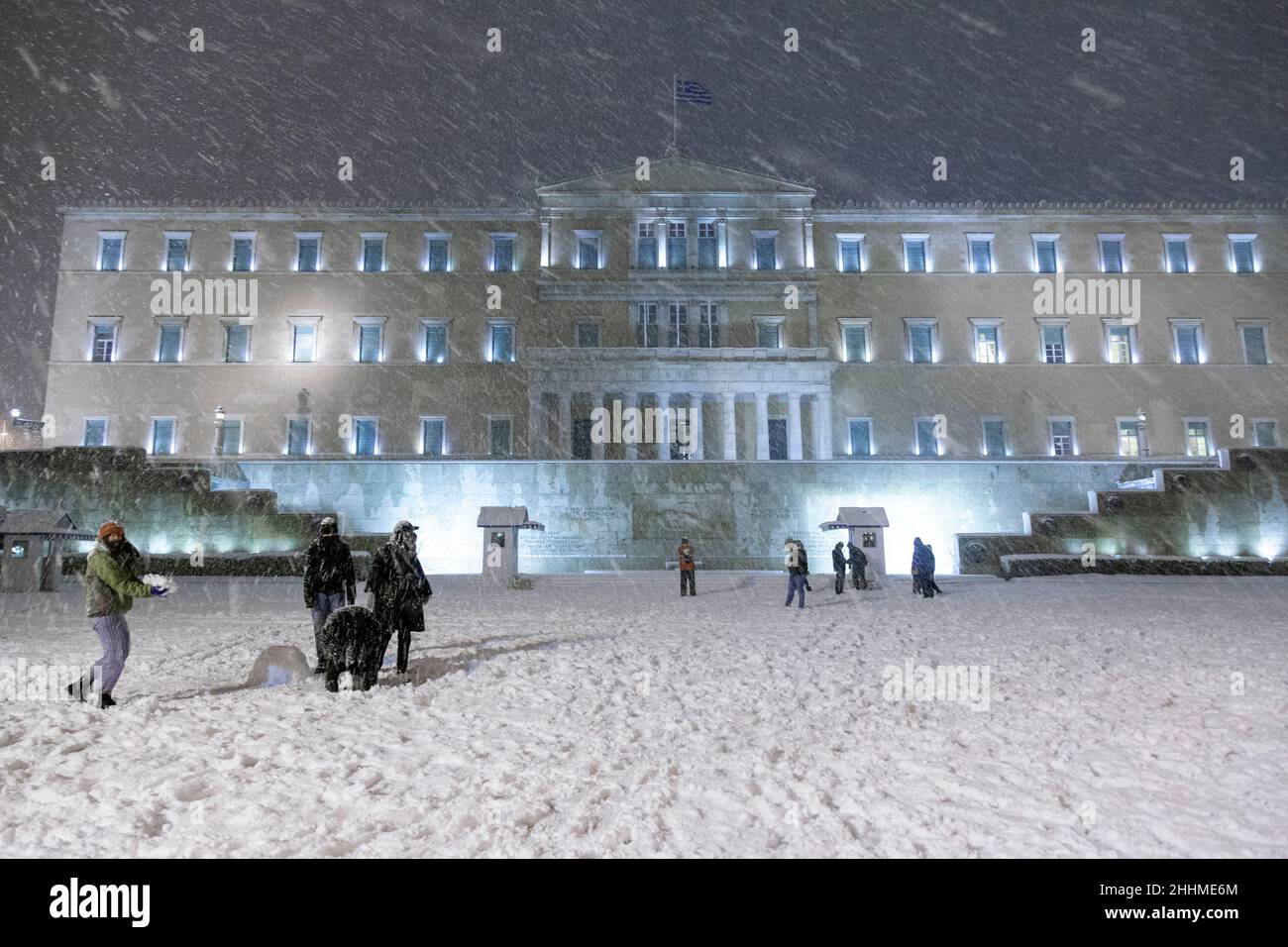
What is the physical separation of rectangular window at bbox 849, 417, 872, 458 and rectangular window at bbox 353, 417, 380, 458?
2374 centimetres

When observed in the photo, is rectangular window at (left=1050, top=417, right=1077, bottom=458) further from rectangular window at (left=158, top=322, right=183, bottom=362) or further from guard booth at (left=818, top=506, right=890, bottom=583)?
rectangular window at (left=158, top=322, right=183, bottom=362)

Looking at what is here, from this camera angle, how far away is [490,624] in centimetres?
1307

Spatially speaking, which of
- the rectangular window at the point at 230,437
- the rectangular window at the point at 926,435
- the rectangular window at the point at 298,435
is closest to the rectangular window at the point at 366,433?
the rectangular window at the point at 298,435

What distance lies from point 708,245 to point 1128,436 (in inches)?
912

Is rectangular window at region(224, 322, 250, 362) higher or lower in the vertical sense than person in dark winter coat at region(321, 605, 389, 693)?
higher

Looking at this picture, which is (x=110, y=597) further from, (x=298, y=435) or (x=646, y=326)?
(x=298, y=435)

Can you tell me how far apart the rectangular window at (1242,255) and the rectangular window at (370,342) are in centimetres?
4453

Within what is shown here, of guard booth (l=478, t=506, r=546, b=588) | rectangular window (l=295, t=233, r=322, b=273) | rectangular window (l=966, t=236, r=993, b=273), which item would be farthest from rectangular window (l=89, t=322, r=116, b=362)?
rectangular window (l=966, t=236, r=993, b=273)

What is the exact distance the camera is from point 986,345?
3853cm

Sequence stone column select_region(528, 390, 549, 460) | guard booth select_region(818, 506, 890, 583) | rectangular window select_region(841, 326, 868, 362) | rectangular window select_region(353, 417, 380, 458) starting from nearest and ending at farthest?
guard booth select_region(818, 506, 890, 583) < stone column select_region(528, 390, 549, 460) < rectangular window select_region(353, 417, 380, 458) < rectangular window select_region(841, 326, 868, 362)

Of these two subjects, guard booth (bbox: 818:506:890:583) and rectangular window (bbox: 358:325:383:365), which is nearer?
guard booth (bbox: 818:506:890:583)

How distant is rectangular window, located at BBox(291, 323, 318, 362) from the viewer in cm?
3784

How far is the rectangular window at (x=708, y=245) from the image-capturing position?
125 ft

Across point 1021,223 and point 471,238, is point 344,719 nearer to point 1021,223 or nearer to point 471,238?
point 471,238
